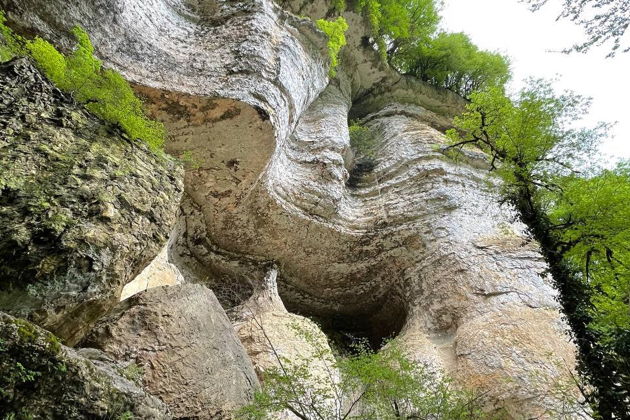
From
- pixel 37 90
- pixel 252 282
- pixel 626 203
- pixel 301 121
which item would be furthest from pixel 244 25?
pixel 626 203

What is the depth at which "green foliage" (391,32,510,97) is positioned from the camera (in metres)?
15.3

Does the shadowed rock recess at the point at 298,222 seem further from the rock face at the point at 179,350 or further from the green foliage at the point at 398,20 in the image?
the green foliage at the point at 398,20

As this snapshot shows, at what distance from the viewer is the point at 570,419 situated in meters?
5.07

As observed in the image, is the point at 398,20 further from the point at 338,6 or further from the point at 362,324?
the point at 362,324

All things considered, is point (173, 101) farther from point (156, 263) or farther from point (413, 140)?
point (413, 140)

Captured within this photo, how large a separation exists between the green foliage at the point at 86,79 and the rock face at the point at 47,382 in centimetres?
277

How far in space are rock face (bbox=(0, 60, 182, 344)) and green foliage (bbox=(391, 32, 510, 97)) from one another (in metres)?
13.2

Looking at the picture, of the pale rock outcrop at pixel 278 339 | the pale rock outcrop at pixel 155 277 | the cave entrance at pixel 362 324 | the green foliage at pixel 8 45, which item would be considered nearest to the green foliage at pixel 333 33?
the pale rock outcrop at pixel 278 339

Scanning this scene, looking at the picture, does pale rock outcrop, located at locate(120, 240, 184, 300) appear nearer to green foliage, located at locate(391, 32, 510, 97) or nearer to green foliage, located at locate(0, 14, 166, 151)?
green foliage, located at locate(0, 14, 166, 151)

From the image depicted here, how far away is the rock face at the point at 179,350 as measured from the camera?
396cm

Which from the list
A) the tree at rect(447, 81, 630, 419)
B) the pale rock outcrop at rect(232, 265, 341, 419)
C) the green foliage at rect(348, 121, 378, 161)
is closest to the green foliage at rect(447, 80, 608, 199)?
the tree at rect(447, 81, 630, 419)

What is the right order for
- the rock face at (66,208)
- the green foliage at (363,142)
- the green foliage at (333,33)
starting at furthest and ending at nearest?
the green foliage at (363,142) < the green foliage at (333,33) < the rock face at (66,208)

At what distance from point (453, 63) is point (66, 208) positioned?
14790mm

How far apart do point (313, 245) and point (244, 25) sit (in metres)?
4.41
